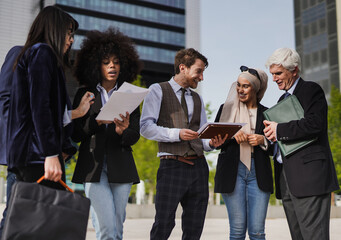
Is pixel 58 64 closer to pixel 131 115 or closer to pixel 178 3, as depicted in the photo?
pixel 131 115

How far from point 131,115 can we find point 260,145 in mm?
1254

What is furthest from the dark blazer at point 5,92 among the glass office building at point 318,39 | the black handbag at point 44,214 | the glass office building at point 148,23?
the glass office building at point 148,23

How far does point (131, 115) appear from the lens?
3701 millimetres

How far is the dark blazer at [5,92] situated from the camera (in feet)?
8.79

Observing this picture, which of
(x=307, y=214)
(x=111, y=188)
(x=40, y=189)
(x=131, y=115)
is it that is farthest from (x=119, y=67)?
(x=307, y=214)

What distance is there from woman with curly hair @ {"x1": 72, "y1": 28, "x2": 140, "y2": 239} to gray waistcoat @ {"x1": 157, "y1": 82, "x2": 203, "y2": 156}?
0.31 metres

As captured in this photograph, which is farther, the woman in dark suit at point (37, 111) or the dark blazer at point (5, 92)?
the dark blazer at point (5, 92)

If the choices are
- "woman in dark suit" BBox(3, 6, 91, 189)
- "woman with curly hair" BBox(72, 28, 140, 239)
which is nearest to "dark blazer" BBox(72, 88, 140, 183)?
"woman with curly hair" BBox(72, 28, 140, 239)

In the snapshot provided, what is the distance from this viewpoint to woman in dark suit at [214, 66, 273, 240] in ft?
12.8

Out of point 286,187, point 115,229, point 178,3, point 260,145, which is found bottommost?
point 115,229

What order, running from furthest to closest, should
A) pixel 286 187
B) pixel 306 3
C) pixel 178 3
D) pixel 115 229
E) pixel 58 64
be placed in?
1. pixel 178 3
2. pixel 306 3
3. pixel 286 187
4. pixel 115 229
5. pixel 58 64

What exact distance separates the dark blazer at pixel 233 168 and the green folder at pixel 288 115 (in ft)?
1.38

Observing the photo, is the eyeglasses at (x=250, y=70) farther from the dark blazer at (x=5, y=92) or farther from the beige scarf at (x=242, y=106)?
the dark blazer at (x=5, y=92)

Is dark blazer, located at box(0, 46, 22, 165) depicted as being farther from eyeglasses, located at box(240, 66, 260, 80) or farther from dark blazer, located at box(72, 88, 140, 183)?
eyeglasses, located at box(240, 66, 260, 80)
